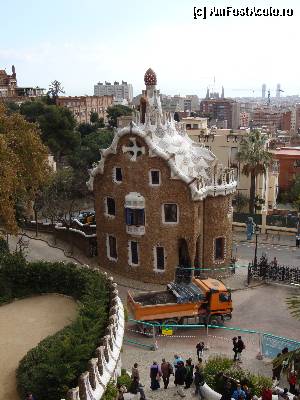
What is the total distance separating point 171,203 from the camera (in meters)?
29.5

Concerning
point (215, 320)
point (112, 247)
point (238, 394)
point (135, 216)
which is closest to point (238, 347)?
point (215, 320)

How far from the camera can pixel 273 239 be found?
40438 millimetres

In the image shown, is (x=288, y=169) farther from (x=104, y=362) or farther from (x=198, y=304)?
(x=104, y=362)

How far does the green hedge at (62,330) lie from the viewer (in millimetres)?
13734

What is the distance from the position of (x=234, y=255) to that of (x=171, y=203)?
9.75 meters

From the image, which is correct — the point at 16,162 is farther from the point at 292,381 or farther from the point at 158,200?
the point at 292,381

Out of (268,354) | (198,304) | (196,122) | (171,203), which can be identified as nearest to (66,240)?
(171,203)

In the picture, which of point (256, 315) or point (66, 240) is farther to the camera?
point (66, 240)

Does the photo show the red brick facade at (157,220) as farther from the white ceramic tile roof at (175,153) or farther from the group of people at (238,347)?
the group of people at (238,347)

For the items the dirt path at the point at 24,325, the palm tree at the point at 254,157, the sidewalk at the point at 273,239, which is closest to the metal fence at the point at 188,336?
the dirt path at the point at 24,325

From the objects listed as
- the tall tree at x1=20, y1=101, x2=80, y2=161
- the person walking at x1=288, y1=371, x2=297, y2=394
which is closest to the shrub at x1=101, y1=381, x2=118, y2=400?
the person walking at x1=288, y1=371, x2=297, y2=394

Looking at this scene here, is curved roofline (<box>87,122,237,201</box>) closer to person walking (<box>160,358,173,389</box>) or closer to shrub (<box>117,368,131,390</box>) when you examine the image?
person walking (<box>160,358,173,389</box>)

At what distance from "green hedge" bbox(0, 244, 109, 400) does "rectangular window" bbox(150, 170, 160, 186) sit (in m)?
9.48

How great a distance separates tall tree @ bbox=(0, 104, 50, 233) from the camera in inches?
851
